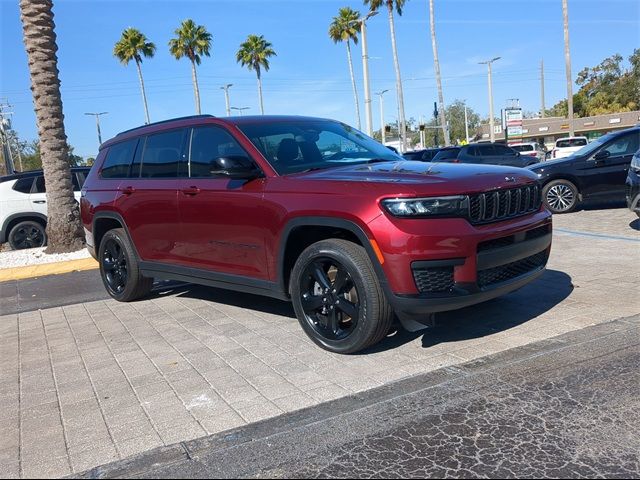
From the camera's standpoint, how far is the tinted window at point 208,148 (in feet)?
16.2

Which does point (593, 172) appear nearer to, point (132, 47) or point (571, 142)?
point (571, 142)

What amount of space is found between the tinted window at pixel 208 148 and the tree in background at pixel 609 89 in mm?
73831

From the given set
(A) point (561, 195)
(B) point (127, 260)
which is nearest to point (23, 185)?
(B) point (127, 260)

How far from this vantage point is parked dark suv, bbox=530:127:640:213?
1068cm

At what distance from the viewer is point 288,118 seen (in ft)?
17.6

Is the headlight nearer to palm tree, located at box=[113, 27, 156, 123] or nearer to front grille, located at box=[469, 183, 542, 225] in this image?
front grille, located at box=[469, 183, 542, 225]

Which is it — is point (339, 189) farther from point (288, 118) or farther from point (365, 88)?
point (365, 88)

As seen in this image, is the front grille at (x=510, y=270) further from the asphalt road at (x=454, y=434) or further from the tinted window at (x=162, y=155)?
the tinted window at (x=162, y=155)

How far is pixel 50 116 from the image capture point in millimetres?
10141

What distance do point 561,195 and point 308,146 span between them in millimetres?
8007

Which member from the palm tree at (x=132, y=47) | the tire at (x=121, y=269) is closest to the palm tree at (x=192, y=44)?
the palm tree at (x=132, y=47)

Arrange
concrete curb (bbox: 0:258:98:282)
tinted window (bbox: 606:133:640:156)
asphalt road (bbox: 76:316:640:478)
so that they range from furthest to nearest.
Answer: tinted window (bbox: 606:133:640:156) → concrete curb (bbox: 0:258:98:282) → asphalt road (bbox: 76:316:640:478)

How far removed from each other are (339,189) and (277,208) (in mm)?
603

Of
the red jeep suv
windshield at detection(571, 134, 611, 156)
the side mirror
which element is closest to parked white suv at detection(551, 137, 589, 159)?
windshield at detection(571, 134, 611, 156)
